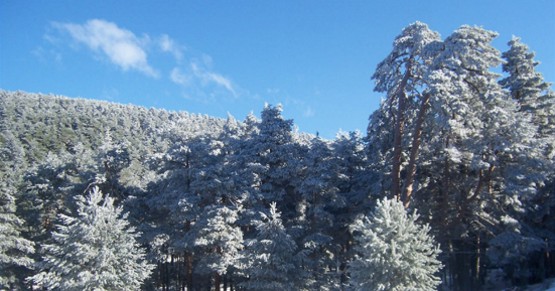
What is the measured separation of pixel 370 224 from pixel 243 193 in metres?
12.1

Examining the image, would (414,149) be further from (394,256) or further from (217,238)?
(217,238)

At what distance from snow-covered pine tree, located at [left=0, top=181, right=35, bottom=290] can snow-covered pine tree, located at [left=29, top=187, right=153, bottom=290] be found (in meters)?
9.99

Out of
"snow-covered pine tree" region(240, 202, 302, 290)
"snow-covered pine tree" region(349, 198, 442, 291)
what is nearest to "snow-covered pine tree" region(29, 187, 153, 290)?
"snow-covered pine tree" region(240, 202, 302, 290)

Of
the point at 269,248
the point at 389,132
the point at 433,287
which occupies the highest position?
the point at 389,132

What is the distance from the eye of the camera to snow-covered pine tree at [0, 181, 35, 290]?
29094mm

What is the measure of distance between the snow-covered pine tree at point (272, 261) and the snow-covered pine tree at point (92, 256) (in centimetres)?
574

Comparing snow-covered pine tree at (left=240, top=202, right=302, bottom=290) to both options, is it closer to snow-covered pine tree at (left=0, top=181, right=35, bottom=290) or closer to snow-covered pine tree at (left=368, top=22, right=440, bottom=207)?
snow-covered pine tree at (left=368, top=22, right=440, bottom=207)

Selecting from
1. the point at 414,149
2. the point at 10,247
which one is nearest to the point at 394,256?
the point at 414,149

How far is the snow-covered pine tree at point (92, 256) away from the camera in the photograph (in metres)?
20.5

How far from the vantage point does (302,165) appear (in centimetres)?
2748

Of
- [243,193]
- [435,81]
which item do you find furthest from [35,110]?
[435,81]

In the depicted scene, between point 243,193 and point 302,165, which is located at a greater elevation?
point 302,165

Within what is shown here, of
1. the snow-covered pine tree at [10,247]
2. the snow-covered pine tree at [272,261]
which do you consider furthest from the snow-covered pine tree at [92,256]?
the snow-covered pine tree at [10,247]

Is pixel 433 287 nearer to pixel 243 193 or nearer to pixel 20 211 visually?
pixel 243 193
